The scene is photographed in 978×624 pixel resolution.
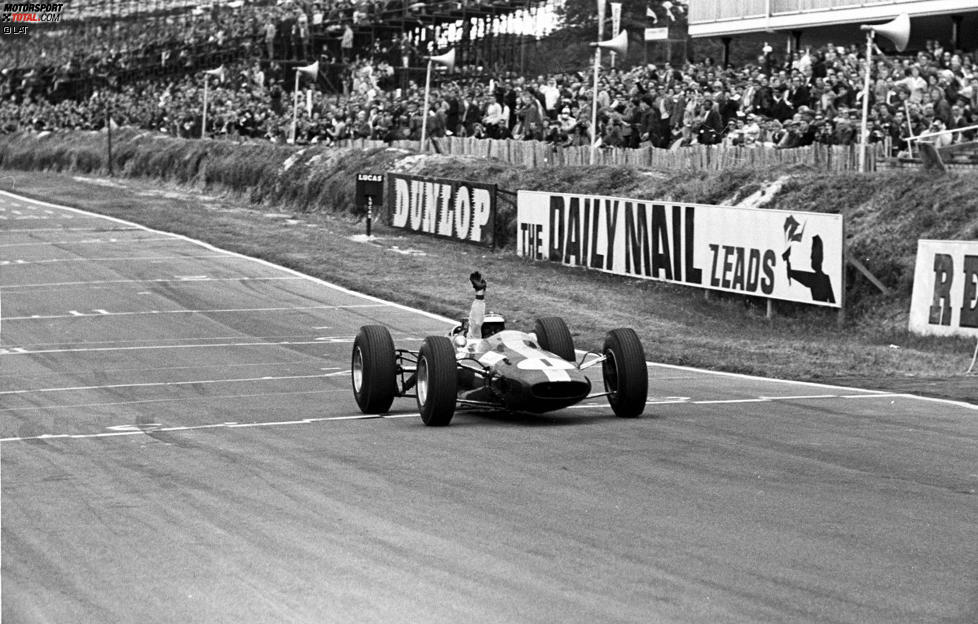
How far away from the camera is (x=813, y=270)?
24.7 meters

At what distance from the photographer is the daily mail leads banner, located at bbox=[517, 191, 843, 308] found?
80.8 ft

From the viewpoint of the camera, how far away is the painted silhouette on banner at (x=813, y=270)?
80.2 ft

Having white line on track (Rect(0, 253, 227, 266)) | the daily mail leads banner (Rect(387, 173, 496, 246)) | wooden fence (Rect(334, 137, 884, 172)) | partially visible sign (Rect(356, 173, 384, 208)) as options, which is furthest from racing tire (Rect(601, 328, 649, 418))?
partially visible sign (Rect(356, 173, 384, 208))

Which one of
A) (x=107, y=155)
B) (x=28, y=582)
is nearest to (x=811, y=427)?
(x=28, y=582)

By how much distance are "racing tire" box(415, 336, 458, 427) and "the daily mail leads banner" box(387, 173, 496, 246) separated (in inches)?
822

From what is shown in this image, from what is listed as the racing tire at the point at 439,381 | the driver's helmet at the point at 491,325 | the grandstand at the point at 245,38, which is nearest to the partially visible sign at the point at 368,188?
the grandstand at the point at 245,38

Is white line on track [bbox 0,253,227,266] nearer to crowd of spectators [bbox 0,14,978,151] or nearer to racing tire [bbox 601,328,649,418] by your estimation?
crowd of spectators [bbox 0,14,978,151]

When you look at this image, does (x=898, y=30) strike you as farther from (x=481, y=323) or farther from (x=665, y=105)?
(x=481, y=323)

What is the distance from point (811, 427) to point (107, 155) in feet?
174

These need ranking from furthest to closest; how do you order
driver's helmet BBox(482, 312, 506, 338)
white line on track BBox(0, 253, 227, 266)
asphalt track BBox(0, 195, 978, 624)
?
white line on track BBox(0, 253, 227, 266), driver's helmet BBox(482, 312, 506, 338), asphalt track BBox(0, 195, 978, 624)

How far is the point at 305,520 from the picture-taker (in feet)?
32.8

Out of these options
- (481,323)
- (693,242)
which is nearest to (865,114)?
(693,242)

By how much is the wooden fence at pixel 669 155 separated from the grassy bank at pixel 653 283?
10.5 inches

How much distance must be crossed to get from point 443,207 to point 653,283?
1024cm
